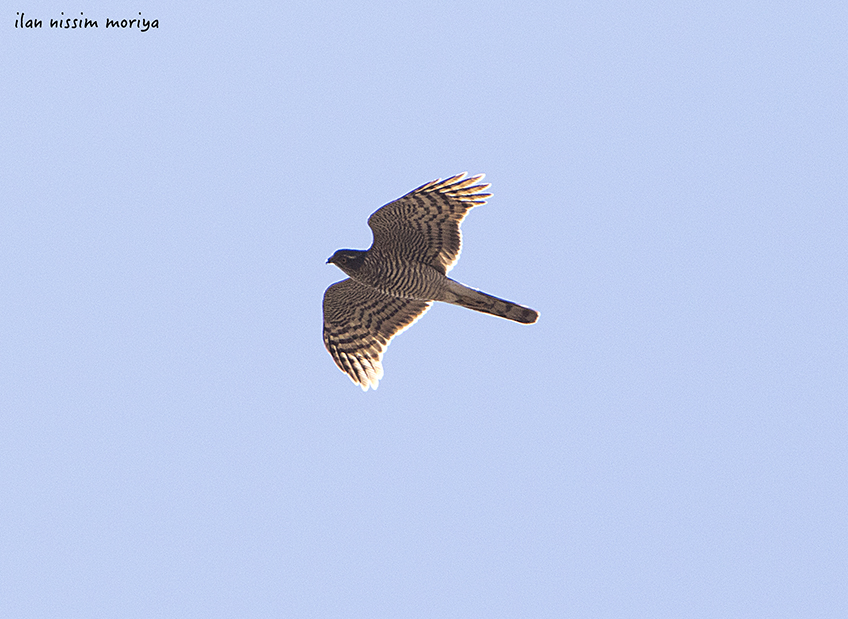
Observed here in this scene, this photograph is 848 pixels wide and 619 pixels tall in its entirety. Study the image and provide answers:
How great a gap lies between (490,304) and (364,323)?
1985 millimetres

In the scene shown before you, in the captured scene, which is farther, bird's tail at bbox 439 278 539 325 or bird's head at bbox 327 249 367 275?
bird's head at bbox 327 249 367 275

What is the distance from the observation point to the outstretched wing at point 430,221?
45.5 ft

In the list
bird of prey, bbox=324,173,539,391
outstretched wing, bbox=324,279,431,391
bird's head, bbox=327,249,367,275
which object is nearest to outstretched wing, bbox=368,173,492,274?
bird of prey, bbox=324,173,539,391

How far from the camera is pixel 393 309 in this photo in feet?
49.8

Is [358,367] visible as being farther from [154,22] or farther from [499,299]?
[154,22]

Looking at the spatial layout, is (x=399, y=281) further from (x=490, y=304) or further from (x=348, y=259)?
(x=490, y=304)

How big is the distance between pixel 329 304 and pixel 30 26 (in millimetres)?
7167

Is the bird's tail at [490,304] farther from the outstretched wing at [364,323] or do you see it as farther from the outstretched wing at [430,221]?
the outstretched wing at [364,323]

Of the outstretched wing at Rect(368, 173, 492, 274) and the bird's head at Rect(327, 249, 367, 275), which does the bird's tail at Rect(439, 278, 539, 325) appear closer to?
the outstretched wing at Rect(368, 173, 492, 274)

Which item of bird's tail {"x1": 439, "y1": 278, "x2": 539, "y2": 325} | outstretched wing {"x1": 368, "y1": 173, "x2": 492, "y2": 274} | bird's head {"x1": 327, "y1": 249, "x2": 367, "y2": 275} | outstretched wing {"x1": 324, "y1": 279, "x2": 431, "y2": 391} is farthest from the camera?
outstretched wing {"x1": 324, "y1": 279, "x2": 431, "y2": 391}

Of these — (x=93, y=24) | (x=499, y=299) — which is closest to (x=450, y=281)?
(x=499, y=299)

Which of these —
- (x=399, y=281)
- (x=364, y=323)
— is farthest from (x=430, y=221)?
(x=364, y=323)

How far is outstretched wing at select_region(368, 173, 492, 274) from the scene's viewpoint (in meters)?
13.9

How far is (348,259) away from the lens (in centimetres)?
1442
